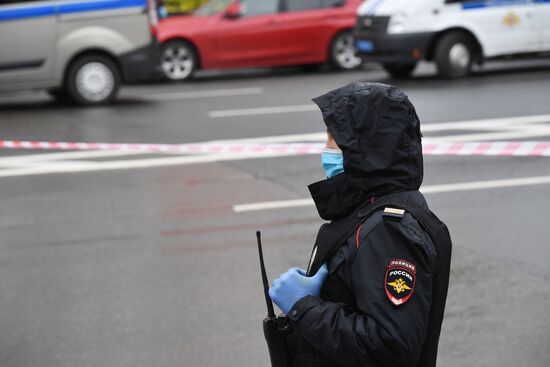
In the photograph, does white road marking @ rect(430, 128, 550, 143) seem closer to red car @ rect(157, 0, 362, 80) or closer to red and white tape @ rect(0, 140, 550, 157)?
red and white tape @ rect(0, 140, 550, 157)

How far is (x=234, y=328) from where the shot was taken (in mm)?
5590

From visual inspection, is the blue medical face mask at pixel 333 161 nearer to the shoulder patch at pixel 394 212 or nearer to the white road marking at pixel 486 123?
the shoulder patch at pixel 394 212

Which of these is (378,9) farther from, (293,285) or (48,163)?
(293,285)

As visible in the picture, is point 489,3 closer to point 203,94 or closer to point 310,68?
point 310,68

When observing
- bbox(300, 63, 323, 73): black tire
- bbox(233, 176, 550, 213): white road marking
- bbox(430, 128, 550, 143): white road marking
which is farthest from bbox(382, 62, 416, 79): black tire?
bbox(233, 176, 550, 213): white road marking

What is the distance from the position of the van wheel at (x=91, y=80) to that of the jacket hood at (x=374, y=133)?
12.3 meters

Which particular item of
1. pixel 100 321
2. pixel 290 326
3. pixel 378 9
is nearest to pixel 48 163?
pixel 100 321

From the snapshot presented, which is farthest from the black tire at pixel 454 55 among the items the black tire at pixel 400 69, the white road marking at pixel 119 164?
the white road marking at pixel 119 164

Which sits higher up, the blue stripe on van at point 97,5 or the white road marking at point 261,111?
the blue stripe on van at point 97,5

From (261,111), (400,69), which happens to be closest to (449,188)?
(261,111)

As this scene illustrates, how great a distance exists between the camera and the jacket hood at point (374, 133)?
103 inches

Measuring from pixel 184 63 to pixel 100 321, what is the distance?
1222cm

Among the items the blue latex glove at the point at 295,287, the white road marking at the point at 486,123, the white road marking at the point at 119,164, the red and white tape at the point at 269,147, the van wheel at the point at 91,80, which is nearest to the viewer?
the blue latex glove at the point at 295,287

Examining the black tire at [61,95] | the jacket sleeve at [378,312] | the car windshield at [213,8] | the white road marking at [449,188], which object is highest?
the jacket sleeve at [378,312]
